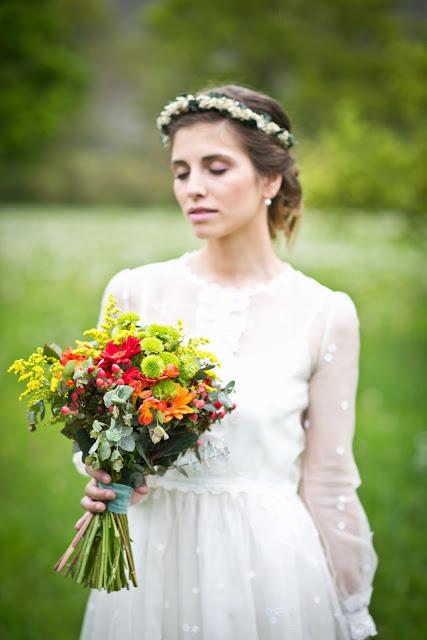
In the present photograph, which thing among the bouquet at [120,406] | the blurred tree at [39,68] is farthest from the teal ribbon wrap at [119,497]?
the blurred tree at [39,68]

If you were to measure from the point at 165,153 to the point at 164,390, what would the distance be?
25.8 ft

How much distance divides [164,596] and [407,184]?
5.92 metres

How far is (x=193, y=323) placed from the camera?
8.56 ft

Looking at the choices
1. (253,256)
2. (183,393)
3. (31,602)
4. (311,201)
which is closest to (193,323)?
(253,256)

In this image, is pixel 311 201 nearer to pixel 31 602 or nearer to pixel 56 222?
pixel 56 222

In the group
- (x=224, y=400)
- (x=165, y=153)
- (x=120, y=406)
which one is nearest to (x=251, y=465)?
(x=224, y=400)

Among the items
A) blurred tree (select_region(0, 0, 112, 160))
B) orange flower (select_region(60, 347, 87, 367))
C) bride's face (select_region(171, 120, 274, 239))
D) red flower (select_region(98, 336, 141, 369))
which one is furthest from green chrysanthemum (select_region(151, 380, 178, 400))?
blurred tree (select_region(0, 0, 112, 160))

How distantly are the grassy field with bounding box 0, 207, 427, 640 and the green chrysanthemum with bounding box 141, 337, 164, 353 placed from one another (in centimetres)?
269

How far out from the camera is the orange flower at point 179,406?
1.93 metres

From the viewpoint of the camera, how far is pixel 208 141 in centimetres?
249

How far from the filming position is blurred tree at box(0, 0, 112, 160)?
30.4ft

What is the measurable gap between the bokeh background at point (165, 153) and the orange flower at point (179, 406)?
5.63 metres

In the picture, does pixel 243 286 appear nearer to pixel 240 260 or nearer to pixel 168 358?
pixel 240 260

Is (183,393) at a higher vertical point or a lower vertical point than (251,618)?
higher
